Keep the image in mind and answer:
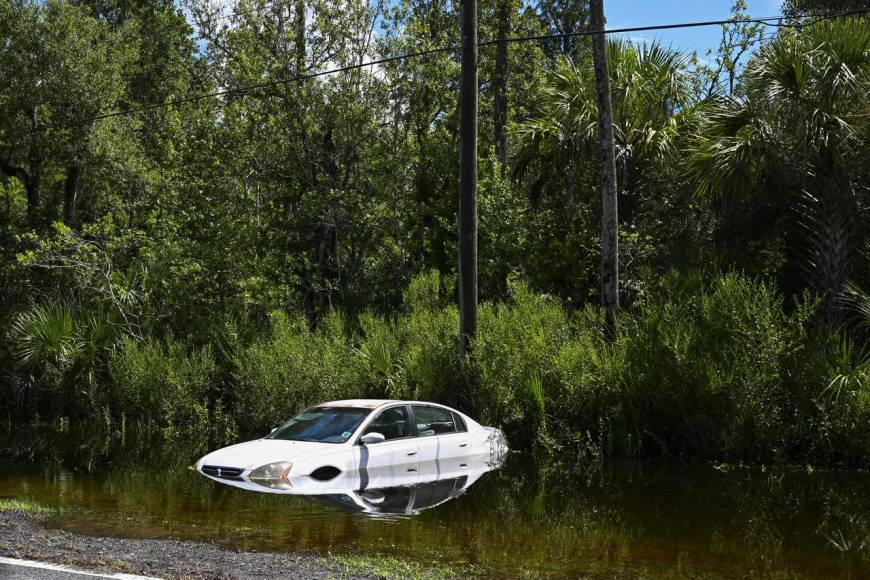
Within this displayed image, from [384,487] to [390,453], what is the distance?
650mm

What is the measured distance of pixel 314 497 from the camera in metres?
11.2

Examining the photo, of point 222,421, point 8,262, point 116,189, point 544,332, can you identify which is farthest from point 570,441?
point 116,189

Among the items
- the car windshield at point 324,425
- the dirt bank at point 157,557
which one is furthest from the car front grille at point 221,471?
the dirt bank at point 157,557

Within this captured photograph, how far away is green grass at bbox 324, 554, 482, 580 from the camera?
7.60 meters

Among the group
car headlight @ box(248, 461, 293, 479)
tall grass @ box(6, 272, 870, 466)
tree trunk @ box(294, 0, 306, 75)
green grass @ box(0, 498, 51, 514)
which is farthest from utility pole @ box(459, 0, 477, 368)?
tree trunk @ box(294, 0, 306, 75)

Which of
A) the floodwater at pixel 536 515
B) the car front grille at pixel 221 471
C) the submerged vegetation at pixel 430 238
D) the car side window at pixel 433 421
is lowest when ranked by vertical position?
the floodwater at pixel 536 515

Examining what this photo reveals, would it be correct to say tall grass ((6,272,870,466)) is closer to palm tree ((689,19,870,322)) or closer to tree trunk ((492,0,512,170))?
palm tree ((689,19,870,322))

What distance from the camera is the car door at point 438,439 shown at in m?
13.2

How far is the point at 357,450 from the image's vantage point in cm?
1227

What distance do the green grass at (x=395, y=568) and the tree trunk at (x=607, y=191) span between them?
10422mm

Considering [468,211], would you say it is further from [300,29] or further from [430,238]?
[300,29]

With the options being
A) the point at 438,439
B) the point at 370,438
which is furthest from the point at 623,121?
the point at 370,438

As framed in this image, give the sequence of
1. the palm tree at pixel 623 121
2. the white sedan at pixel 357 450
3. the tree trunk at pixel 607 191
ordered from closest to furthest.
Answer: the white sedan at pixel 357 450 → the tree trunk at pixel 607 191 → the palm tree at pixel 623 121

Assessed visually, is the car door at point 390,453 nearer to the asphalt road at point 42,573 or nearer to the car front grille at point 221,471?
the car front grille at point 221,471
